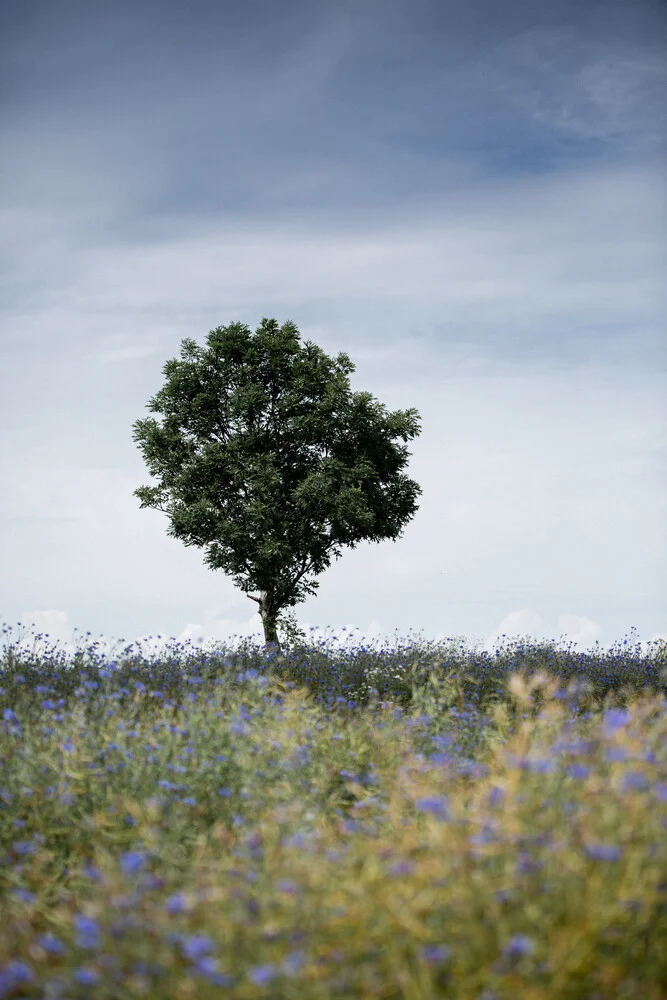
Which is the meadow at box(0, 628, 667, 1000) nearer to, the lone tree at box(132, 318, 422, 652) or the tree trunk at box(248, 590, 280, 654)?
the lone tree at box(132, 318, 422, 652)

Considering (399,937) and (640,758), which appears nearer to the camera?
(399,937)

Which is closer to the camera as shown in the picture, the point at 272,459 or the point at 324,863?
the point at 324,863

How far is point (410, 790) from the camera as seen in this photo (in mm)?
4887

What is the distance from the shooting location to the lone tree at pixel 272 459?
1662 centimetres

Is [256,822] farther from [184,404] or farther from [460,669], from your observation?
[184,404]

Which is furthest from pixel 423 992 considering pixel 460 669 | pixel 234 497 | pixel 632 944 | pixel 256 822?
pixel 234 497

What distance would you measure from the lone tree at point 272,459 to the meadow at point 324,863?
9195 millimetres

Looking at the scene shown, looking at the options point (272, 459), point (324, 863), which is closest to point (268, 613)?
point (272, 459)

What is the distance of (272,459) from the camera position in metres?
16.9

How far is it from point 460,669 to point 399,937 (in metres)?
8.72

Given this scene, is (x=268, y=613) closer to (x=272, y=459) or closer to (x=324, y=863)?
(x=272, y=459)

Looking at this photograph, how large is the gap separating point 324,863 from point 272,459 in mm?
13223

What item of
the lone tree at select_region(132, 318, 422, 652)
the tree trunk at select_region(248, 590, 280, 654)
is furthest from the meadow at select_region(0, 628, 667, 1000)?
the tree trunk at select_region(248, 590, 280, 654)

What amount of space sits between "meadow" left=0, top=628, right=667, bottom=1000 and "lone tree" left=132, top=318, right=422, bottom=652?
9195 mm
